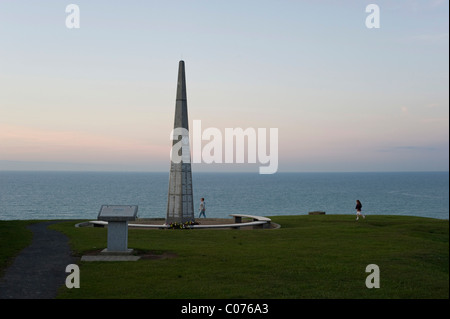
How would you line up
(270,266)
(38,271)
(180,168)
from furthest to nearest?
(180,168), (270,266), (38,271)

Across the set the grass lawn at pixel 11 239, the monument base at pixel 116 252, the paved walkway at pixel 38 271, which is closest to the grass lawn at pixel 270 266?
the paved walkway at pixel 38 271

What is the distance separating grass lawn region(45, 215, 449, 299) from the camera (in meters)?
13.6

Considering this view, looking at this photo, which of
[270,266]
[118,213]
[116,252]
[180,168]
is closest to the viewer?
[270,266]

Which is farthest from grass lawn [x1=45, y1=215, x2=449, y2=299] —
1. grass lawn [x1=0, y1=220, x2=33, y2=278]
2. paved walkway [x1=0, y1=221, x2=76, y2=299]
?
grass lawn [x1=0, y1=220, x2=33, y2=278]

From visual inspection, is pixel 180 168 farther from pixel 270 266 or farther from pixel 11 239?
pixel 270 266

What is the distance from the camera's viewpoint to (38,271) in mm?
16047

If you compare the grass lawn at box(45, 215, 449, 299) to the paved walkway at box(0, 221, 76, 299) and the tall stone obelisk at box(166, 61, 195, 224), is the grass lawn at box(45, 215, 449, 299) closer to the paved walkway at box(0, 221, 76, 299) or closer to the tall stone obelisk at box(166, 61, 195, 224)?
the paved walkway at box(0, 221, 76, 299)

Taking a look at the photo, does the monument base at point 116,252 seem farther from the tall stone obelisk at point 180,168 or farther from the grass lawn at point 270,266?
the tall stone obelisk at point 180,168

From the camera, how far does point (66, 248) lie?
20.8m

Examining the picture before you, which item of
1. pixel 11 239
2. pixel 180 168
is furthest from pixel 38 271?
pixel 180 168

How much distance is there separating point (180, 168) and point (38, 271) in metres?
15.8

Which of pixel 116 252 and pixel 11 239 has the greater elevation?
pixel 116 252
